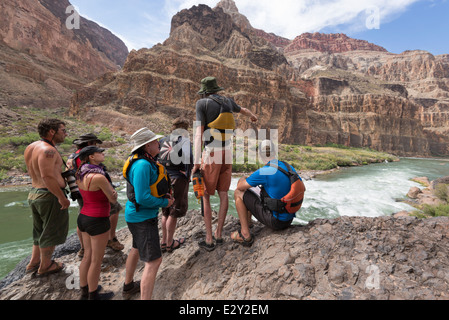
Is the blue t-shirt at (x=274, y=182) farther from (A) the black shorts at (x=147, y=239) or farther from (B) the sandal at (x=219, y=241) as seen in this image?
(A) the black shorts at (x=147, y=239)

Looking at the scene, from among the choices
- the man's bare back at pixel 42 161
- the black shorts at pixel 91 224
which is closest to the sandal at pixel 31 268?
the man's bare back at pixel 42 161

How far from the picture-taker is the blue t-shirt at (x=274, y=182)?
2789 mm

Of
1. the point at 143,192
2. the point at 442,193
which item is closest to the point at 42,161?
the point at 143,192

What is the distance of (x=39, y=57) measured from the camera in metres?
52.6

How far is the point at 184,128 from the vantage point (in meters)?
3.61

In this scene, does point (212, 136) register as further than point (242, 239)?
No

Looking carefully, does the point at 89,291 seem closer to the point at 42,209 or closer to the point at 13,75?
the point at 42,209

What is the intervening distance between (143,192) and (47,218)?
192cm

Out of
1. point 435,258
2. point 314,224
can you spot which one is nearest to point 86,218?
point 314,224

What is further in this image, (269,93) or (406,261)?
(269,93)

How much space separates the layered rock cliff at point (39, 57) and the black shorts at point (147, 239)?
4740 centimetres

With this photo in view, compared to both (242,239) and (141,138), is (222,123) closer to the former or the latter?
(141,138)
